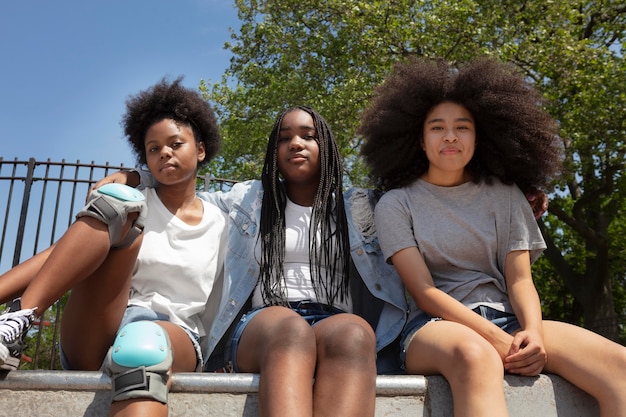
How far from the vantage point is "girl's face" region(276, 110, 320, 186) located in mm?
2875

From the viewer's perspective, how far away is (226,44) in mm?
11766

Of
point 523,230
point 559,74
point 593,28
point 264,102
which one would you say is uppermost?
point 593,28

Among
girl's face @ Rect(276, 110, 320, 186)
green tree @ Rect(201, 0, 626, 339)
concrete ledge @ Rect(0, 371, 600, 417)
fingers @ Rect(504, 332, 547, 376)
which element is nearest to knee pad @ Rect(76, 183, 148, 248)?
concrete ledge @ Rect(0, 371, 600, 417)

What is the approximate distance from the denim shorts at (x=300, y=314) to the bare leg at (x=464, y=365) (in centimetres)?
44

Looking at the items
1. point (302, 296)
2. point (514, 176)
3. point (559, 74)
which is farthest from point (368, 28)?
point (302, 296)

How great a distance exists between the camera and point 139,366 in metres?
1.78

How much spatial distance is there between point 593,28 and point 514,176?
1018 cm

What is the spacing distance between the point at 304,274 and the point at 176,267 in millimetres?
568

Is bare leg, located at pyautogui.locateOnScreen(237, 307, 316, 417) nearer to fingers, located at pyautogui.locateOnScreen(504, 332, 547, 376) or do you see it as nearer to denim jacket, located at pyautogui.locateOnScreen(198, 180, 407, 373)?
denim jacket, located at pyautogui.locateOnScreen(198, 180, 407, 373)

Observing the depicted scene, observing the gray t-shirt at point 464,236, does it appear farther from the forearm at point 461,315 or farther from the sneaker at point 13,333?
the sneaker at point 13,333

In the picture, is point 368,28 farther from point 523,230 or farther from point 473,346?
point 473,346

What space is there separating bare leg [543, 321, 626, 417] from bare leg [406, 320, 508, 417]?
1.06 feet

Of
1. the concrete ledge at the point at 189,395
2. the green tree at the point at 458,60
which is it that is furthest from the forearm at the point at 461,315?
the green tree at the point at 458,60

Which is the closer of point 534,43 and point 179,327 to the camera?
point 179,327
